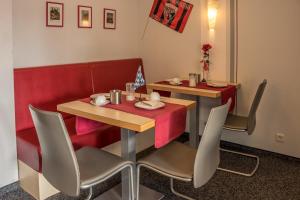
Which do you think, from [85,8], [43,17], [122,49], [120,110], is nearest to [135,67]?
[122,49]

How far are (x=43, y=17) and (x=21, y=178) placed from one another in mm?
1526

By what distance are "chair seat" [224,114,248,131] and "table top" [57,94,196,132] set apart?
743mm

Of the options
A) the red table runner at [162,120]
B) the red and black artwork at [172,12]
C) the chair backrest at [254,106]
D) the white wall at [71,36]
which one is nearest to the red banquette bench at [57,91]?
the white wall at [71,36]

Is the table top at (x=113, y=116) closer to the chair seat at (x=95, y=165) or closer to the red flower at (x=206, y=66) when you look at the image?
the chair seat at (x=95, y=165)

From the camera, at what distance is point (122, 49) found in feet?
12.6

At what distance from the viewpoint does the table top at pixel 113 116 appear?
5.92 ft

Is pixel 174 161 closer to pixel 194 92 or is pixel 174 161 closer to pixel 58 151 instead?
pixel 58 151

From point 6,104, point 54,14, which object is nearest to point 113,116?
point 6,104

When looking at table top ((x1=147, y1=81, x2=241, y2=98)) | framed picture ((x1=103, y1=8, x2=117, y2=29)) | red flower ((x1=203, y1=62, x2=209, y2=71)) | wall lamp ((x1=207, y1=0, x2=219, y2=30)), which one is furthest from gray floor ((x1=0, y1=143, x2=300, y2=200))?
framed picture ((x1=103, y1=8, x2=117, y2=29))

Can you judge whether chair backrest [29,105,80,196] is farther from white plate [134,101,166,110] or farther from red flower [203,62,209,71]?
red flower [203,62,209,71]

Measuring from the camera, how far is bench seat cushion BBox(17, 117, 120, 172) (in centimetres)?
227

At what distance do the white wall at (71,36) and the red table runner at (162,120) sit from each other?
1076 millimetres

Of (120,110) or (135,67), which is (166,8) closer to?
(135,67)

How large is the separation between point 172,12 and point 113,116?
2091 millimetres
